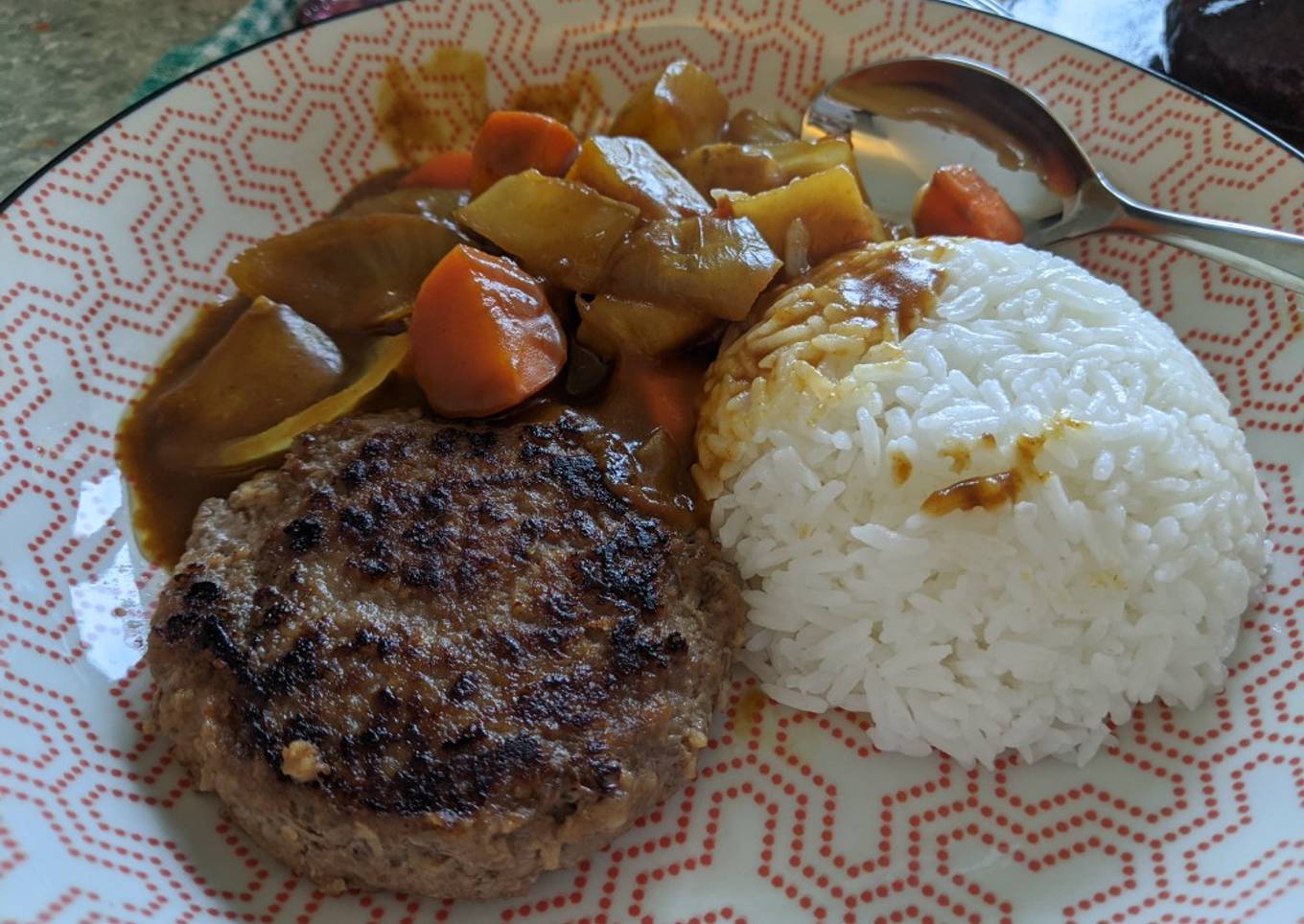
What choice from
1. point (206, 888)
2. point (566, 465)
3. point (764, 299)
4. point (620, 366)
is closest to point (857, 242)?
point (764, 299)

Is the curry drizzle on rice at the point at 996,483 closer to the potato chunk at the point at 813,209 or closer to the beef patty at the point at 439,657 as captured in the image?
the beef patty at the point at 439,657

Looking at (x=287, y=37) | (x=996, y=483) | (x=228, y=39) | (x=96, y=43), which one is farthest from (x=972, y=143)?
(x=96, y=43)

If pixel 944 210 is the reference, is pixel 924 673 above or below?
below

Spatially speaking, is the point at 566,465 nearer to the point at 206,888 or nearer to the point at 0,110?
the point at 206,888

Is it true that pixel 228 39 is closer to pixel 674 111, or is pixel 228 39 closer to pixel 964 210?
pixel 674 111

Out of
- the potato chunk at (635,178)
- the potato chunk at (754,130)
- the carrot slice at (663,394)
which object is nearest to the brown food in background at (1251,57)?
the potato chunk at (754,130)
